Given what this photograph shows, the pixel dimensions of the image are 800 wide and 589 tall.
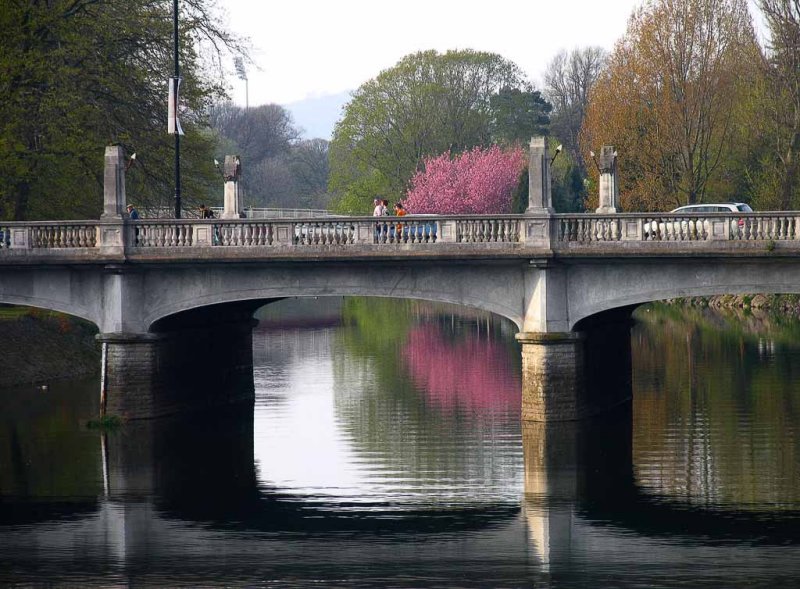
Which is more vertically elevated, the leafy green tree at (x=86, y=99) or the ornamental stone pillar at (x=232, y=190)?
the leafy green tree at (x=86, y=99)

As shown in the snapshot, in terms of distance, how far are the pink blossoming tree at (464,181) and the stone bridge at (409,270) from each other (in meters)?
56.9

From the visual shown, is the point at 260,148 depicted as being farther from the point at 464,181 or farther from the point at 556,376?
the point at 556,376

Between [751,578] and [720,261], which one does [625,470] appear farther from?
[751,578]

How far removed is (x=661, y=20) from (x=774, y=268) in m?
35.7

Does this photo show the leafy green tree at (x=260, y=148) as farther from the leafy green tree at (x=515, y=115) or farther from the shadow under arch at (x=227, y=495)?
the shadow under arch at (x=227, y=495)

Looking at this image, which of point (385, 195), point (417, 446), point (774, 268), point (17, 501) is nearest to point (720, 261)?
point (774, 268)

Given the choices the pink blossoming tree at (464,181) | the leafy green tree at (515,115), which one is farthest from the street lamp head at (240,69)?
the leafy green tree at (515,115)

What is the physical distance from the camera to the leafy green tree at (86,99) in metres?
49.0

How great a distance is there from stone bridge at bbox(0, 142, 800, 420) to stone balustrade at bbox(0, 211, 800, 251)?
0.14 feet

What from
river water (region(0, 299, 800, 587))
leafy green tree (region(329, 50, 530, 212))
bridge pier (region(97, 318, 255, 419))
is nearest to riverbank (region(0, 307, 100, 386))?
river water (region(0, 299, 800, 587))

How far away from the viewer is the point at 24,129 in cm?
4972

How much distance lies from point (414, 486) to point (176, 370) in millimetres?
11472

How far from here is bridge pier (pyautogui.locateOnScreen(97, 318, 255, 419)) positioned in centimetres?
4003

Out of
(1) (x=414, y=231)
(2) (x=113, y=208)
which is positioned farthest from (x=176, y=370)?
(1) (x=414, y=231)
